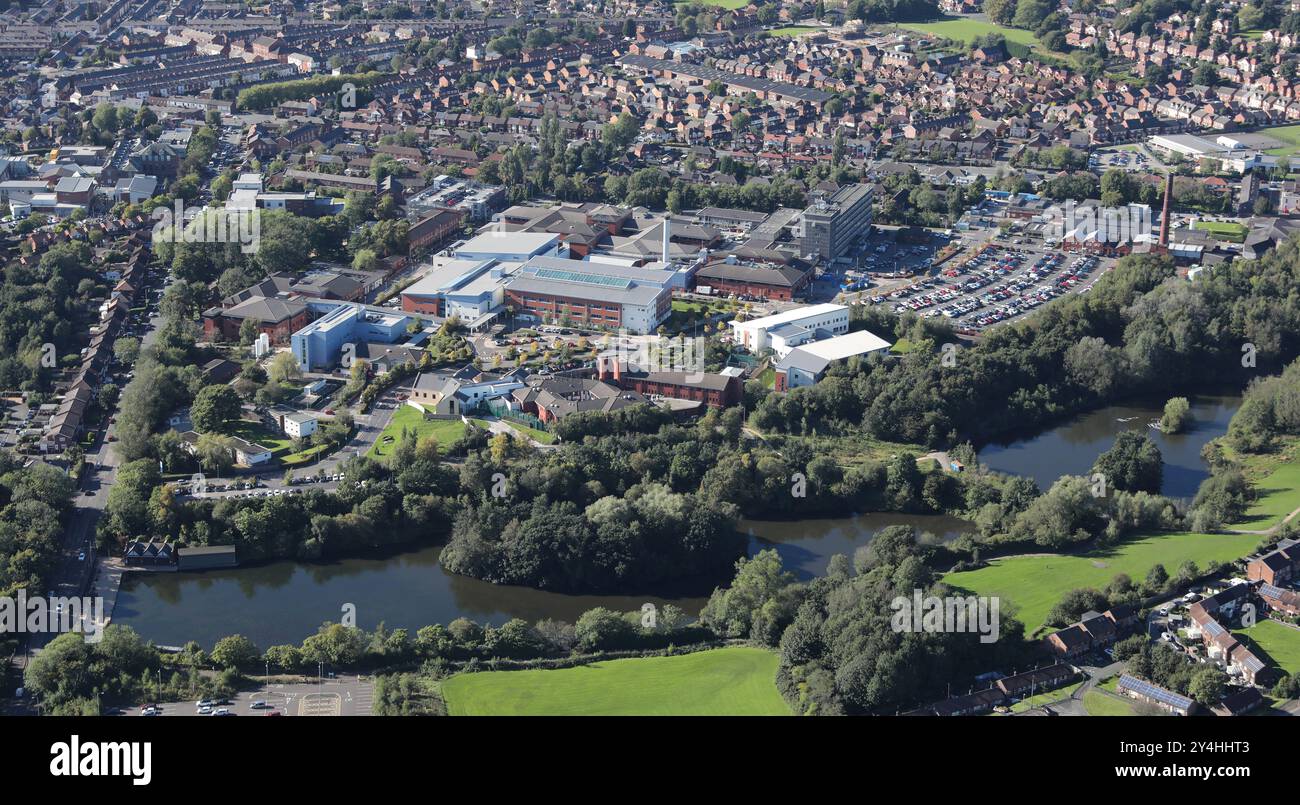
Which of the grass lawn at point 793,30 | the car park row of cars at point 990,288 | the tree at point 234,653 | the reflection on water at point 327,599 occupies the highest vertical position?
the grass lawn at point 793,30

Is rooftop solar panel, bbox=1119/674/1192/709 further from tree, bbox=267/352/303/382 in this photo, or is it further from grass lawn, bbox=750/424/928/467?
tree, bbox=267/352/303/382

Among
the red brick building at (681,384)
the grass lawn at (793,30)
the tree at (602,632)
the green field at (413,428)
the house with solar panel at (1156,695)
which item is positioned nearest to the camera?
the house with solar panel at (1156,695)

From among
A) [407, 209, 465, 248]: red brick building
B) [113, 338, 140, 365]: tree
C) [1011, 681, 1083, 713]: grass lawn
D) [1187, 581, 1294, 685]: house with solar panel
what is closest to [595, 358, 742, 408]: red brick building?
[113, 338, 140, 365]: tree

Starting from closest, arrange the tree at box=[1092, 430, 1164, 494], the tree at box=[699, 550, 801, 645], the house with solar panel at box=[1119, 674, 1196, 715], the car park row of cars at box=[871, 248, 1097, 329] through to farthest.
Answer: the house with solar panel at box=[1119, 674, 1196, 715] < the tree at box=[699, 550, 801, 645] < the tree at box=[1092, 430, 1164, 494] < the car park row of cars at box=[871, 248, 1097, 329]

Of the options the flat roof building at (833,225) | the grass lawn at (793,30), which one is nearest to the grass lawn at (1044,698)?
the flat roof building at (833,225)

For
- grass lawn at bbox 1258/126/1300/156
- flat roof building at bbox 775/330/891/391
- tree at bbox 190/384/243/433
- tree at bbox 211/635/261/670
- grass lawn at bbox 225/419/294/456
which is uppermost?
grass lawn at bbox 1258/126/1300/156

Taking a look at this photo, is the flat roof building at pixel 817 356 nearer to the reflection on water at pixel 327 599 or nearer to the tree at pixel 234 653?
the reflection on water at pixel 327 599

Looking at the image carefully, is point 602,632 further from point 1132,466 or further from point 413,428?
point 1132,466
